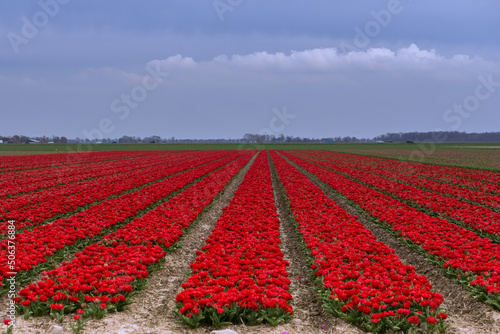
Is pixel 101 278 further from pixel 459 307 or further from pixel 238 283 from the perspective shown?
pixel 459 307

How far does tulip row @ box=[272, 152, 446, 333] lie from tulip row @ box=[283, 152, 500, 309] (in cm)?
109

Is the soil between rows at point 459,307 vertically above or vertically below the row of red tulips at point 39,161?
below

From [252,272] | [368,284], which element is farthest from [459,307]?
[252,272]

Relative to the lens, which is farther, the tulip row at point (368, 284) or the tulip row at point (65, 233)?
the tulip row at point (65, 233)

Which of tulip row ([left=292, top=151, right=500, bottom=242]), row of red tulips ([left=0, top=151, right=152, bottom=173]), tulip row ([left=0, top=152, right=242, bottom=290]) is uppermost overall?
row of red tulips ([left=0, top=151, right=152, bottom=173])

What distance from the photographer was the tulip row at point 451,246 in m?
6.96

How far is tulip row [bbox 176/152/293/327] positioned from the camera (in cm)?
598

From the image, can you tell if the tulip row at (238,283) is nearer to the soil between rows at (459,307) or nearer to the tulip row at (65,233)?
the soil between rows at (459,307)

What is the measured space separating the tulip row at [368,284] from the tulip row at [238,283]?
898mm

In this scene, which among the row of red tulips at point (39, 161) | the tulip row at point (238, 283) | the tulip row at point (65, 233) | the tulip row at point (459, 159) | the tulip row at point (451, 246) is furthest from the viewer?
the tulip row at point (459, 159)

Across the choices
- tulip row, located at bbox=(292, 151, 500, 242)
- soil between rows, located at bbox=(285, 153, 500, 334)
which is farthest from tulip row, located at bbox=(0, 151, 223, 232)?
tulip row, located at bbox=(292, 151, 500, 242)

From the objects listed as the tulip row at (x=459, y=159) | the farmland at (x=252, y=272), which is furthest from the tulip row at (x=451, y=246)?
the tulip row at (x=459, y=159)

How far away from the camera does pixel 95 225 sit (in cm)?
1098

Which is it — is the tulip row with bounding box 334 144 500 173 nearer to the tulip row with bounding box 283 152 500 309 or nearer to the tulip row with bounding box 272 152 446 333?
the tulip row with bounding box 283 152 500 309
